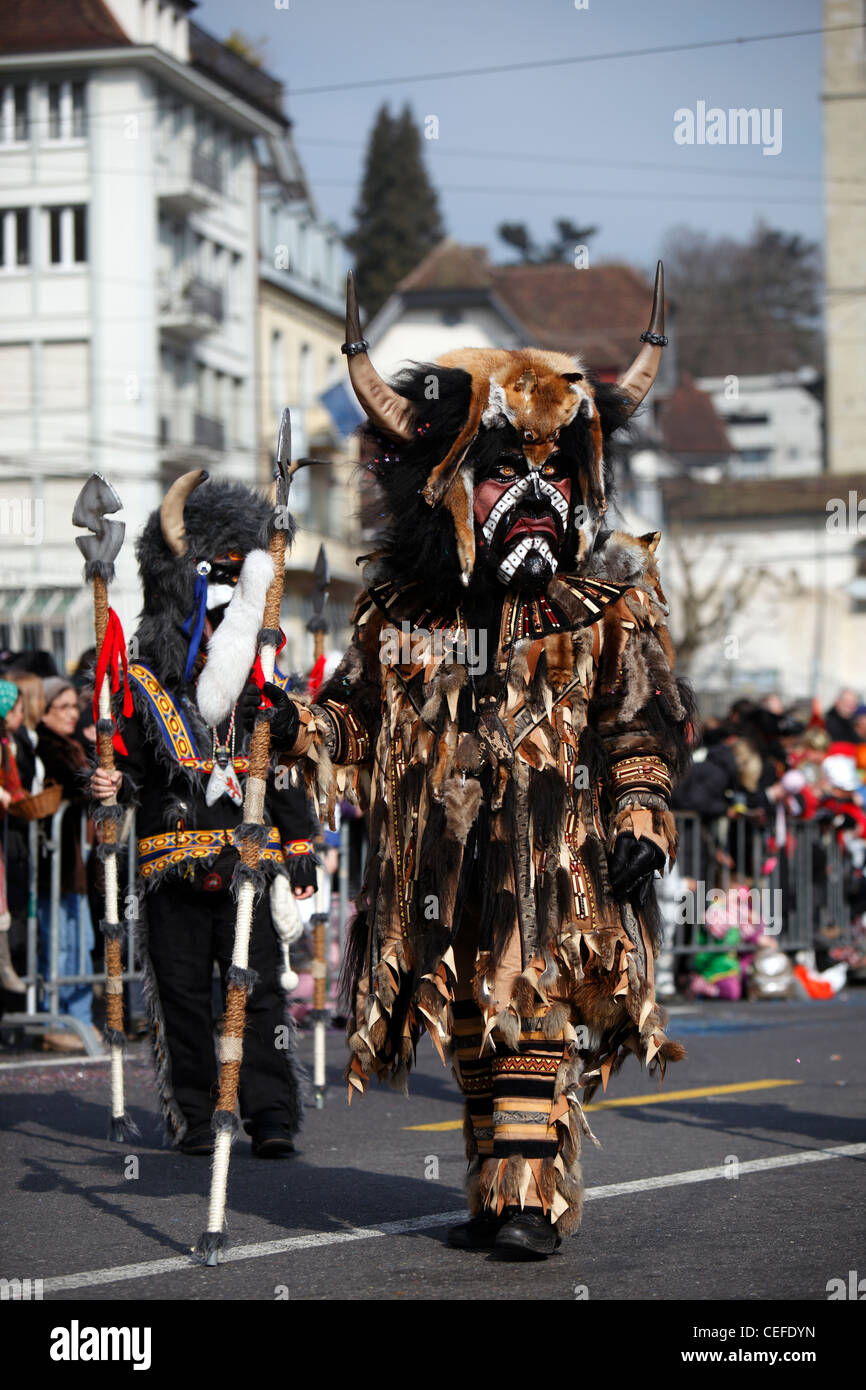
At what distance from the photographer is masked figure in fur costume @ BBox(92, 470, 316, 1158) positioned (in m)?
7.02

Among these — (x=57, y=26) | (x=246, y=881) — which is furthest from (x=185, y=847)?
(x=57, y=26)

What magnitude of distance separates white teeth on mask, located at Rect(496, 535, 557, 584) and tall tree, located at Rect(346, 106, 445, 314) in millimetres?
61130

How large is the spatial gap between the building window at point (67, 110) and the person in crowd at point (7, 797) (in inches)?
1225

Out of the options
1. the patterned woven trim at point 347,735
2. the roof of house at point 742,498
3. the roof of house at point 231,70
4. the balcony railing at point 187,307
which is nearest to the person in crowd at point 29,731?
the patterned woven trim at point 347,735

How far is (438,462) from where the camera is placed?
528 cm

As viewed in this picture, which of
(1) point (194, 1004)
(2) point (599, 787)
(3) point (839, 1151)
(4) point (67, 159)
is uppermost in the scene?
(4) point (67, 159)

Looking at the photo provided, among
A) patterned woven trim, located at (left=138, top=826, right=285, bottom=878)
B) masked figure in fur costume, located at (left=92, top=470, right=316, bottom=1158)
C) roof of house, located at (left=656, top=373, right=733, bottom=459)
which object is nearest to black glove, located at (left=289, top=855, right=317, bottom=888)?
masked figure in fur costume, located at (left=92, top=470, right=316, bottom=1158)

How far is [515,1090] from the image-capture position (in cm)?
499

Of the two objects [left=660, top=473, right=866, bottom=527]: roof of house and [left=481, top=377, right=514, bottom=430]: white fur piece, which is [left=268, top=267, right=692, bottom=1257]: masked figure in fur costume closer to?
[left=481, top=377, right=514, bottom=430]: white fur piece

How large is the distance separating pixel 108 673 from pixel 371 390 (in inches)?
79.9
